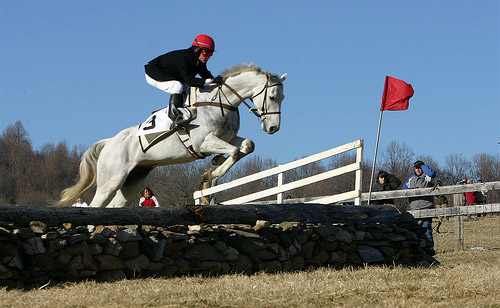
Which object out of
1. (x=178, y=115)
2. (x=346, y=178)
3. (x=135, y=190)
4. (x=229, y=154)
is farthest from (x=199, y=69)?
(x=346, y=178)

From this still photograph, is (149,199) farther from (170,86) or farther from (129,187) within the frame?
(170,86)

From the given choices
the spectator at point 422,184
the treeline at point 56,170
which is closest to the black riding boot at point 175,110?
the spectator at point 422,184

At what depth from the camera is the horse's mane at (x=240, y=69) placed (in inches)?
373

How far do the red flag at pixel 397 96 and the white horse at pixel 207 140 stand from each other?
141 inches

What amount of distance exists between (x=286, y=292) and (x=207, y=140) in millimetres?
3736

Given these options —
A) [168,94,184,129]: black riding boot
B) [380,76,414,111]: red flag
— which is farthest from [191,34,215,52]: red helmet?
[380,76,414,111]: red flag

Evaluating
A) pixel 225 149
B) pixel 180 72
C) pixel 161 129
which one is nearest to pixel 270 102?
pixel 225 149

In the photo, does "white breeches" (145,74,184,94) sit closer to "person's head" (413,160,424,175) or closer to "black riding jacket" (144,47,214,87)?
"black riding jacket" (144,47,214,87)

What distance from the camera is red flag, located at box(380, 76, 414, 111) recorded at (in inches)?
482

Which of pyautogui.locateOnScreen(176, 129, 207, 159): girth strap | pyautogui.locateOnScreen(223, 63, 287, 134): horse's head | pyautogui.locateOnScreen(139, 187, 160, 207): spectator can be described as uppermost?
pyautogui.locateOnScreen(223, 63, 287, 134): horse's head

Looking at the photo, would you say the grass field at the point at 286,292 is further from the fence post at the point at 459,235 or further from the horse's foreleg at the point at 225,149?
the fence post at the point at 459,235

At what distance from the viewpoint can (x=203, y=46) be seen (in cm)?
897

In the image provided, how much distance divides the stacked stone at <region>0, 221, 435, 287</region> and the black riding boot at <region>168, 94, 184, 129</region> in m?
1.98

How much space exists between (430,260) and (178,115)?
408 cm
